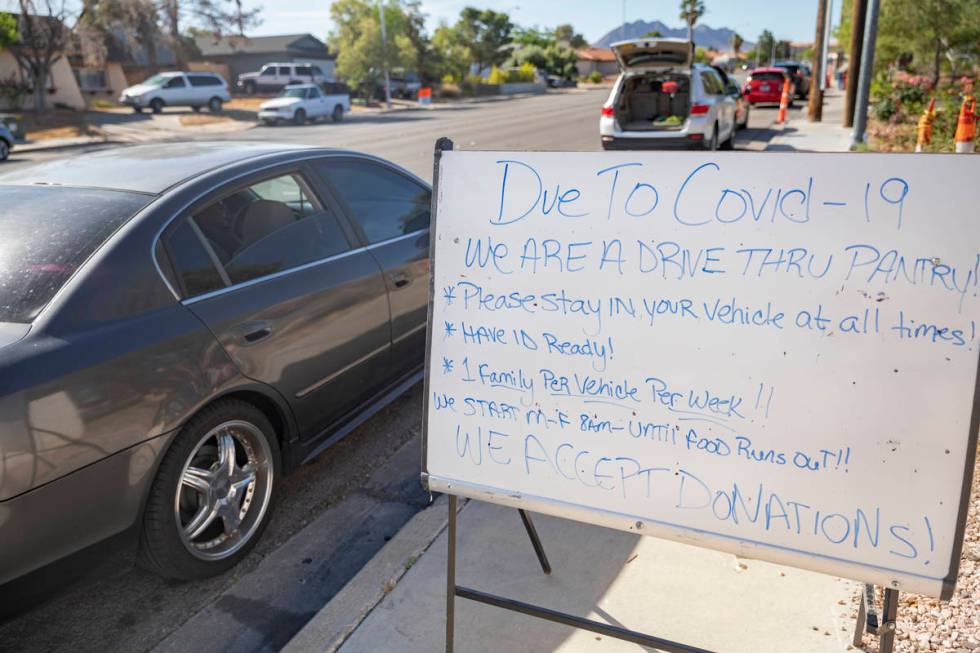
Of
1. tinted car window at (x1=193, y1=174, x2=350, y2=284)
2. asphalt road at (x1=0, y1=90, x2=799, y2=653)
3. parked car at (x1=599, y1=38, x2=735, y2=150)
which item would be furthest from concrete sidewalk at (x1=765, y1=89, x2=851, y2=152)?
asphalt road at (x1=0, y1=90, x2=799, y2=653)

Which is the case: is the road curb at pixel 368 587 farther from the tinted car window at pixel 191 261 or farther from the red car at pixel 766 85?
the red car at pixel 766 85

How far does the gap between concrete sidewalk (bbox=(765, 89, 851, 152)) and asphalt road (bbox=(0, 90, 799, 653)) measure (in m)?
12.0

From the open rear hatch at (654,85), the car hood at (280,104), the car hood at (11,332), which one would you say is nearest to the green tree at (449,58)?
the car hood at (280,104)

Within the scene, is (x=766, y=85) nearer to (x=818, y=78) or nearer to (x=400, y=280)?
(x=818, y=78)

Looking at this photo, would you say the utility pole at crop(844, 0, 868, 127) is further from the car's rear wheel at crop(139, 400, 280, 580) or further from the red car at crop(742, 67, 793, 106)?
the car's rear wheel at crop(139, 400, 280, 580)

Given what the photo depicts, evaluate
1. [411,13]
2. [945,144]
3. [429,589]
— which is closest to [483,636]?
[429,589]

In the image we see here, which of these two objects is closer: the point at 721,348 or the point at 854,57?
the point at 721,348

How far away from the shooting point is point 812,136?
16.5 metres

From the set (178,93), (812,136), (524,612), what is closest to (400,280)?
(524,612)

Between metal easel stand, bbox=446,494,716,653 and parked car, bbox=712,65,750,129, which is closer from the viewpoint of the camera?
metal easel stand, bbox=446,494,716,653

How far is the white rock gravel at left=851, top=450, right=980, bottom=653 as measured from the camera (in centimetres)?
237

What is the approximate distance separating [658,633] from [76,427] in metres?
2.05

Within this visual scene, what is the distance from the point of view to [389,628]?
2.65 metres

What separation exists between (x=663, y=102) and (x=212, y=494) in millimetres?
12656
